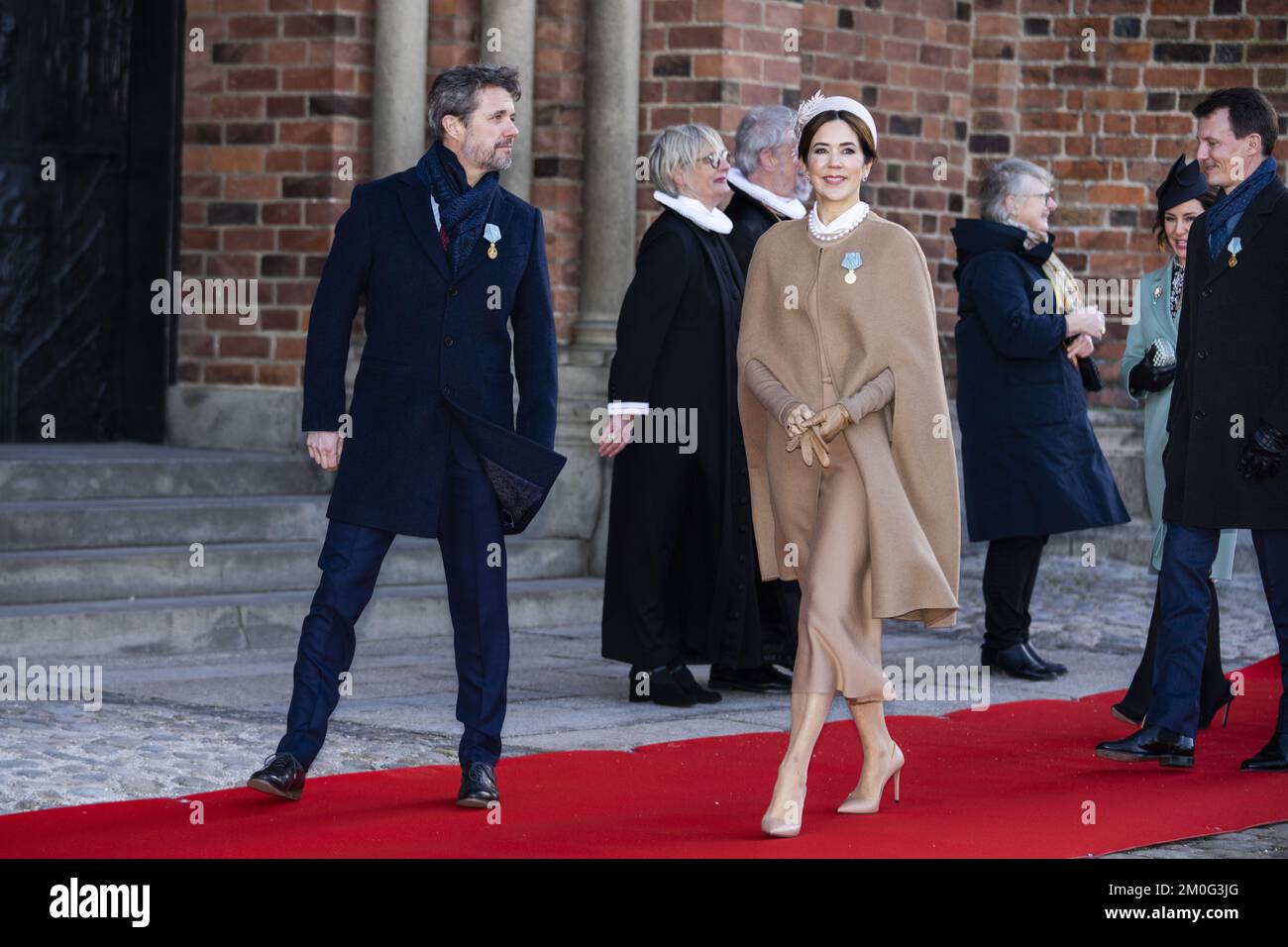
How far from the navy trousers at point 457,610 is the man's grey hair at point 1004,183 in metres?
3.20

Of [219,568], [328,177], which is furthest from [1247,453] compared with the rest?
[328,177]

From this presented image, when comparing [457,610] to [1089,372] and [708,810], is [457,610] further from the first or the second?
[1089,372]

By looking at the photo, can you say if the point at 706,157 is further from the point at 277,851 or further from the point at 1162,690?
the point at 277,851

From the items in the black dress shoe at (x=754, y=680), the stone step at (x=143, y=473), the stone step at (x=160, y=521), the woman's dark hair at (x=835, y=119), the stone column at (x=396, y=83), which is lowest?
the black dress shoe at (x=754, y=680)

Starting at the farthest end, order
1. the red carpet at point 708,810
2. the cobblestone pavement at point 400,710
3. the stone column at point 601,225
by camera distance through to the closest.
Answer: the stone column at point 601,225, the cobblestone pavement at point 400,710, the red carpet at point 708,810

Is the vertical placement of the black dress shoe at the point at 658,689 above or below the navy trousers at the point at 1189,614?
below

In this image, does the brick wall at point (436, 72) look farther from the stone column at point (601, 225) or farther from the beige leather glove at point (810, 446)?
the beige leather glove at point (810, 446)

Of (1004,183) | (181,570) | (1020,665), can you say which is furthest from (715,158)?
(181,570)

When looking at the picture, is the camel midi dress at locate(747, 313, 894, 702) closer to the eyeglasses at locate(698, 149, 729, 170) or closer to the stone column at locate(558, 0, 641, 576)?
the eyeglasses at locate(698, 149, 729, 170)

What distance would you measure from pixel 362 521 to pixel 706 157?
230cm

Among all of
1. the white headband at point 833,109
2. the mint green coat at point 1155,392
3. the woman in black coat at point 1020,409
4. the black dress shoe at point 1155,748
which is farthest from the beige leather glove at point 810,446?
the woman in black coat at point 1020,409

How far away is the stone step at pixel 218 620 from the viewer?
7684 mm

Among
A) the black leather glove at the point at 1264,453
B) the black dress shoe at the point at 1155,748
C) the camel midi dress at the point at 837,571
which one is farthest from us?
the black dress shoe at the point at 1155,748

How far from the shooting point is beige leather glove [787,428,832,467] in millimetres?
5363
